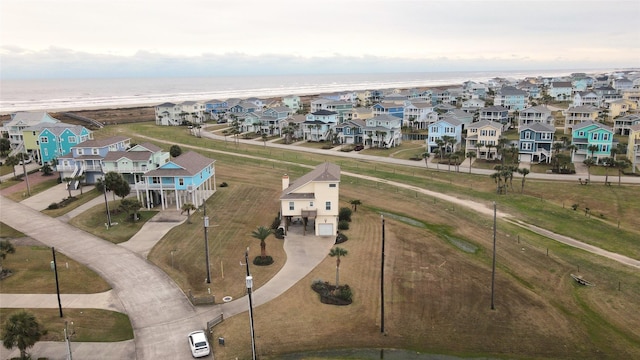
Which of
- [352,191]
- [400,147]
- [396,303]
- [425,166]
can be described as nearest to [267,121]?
[400,147]

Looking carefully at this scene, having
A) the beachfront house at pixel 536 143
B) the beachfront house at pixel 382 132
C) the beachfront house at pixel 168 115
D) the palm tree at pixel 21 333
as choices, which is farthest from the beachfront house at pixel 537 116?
the palm tree at pixel 21 333

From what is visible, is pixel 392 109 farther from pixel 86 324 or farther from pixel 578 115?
pixel 86 324

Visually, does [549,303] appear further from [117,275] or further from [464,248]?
[117,275]

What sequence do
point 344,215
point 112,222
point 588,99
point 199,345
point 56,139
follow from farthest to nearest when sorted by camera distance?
1. point 588,99
2. point 56,139
3. point 112,222
4. point 344,215
5. point 199,345

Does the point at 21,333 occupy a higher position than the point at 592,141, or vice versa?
the point at 592,141

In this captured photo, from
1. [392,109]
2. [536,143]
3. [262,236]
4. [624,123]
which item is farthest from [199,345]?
[392,109]

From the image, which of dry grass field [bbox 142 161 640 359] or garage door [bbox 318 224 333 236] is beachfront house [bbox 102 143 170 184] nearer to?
dry grass field [bbox 142 161 640 359]

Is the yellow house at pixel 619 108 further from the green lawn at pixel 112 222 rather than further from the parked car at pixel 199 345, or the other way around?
the parked car at pixel 199 345

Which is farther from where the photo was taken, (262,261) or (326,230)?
(326,230)
